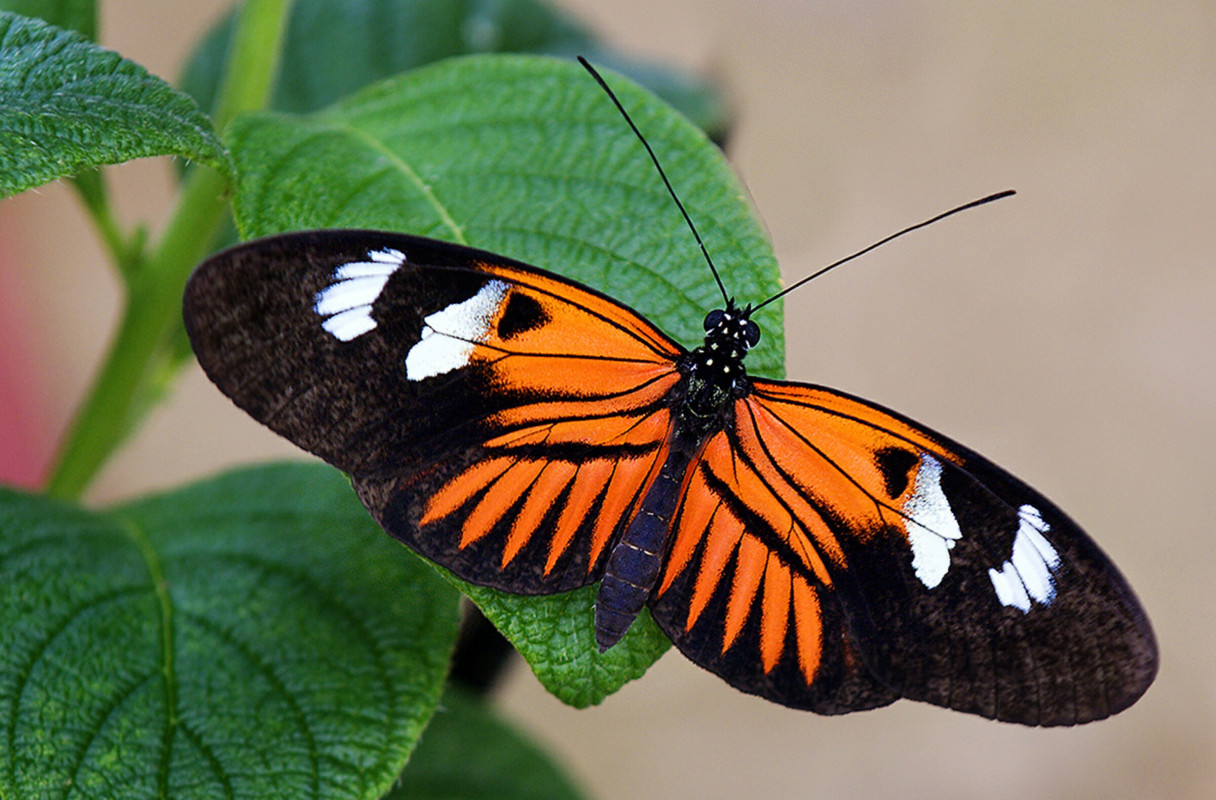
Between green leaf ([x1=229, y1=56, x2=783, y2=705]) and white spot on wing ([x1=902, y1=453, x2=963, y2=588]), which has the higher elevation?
green leaf ([x1=229, y1=56, x2=783, y2=705])

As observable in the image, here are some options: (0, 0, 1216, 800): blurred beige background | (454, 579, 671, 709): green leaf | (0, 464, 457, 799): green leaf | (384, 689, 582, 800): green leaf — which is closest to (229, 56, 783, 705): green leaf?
(454, 579, 671, 709): green leaf

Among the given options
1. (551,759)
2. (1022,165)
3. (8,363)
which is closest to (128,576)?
(551,759)

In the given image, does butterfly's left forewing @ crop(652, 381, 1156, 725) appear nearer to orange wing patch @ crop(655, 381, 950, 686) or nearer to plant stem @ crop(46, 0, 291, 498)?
orange wing patch @ crop(655, 381, 950, 686)

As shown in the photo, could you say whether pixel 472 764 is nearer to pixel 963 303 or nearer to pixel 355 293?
pixel 355 293

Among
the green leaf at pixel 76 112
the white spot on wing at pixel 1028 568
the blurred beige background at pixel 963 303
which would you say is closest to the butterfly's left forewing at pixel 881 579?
the white spot on wing at pixel 1028 568

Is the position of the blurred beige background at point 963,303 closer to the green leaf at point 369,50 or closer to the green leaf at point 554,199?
the green leaf at point 369,50

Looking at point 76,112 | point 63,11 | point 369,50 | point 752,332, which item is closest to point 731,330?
point 752,332
